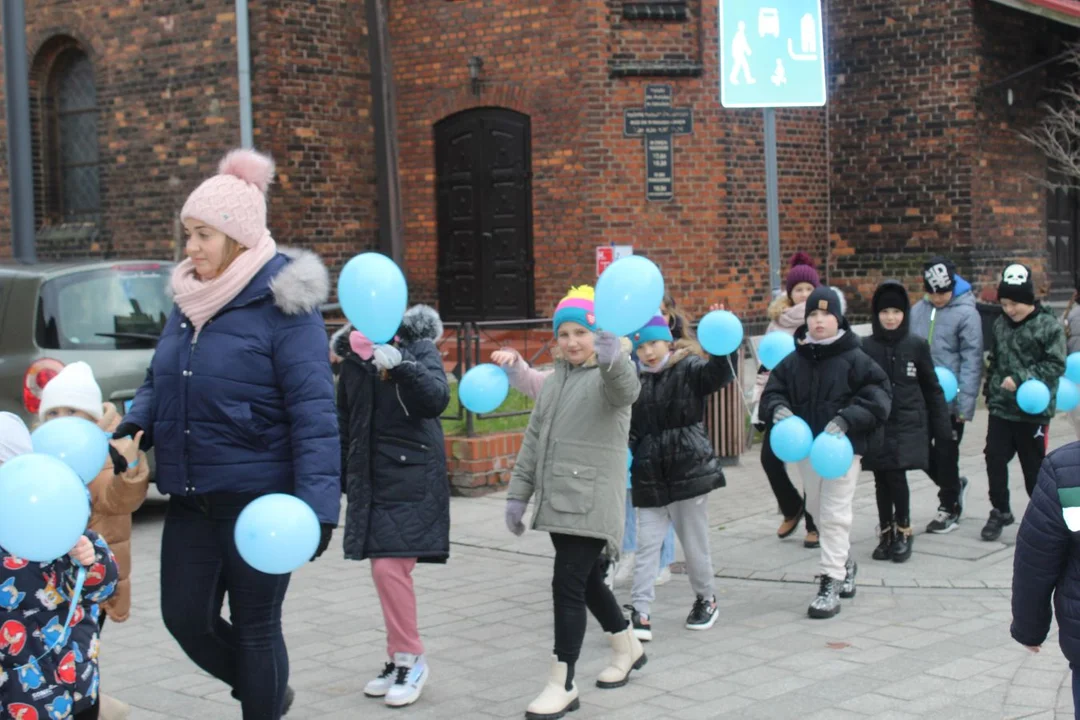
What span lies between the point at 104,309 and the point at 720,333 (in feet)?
16.7

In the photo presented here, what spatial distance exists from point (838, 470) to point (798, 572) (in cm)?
124

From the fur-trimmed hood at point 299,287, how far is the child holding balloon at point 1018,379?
5171 millimetres

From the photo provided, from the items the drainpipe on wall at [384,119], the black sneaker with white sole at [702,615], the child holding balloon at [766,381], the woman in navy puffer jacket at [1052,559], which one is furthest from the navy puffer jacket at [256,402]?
the drainpipe on wall at [384,119]

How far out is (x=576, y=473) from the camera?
17.7 feet

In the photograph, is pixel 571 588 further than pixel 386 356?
Yes

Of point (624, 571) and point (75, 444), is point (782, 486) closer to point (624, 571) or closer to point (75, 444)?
point (624, 571)

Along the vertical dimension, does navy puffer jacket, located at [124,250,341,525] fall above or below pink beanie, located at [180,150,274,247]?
below

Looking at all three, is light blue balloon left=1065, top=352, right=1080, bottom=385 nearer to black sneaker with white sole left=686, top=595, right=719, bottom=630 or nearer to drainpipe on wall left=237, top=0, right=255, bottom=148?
black sneaker with white sole left=686, top=595, right=719, bottom=630

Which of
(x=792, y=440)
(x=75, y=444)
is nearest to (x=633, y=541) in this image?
(x=792, y=440)

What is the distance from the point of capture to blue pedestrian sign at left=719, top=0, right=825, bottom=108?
8938 millimetres

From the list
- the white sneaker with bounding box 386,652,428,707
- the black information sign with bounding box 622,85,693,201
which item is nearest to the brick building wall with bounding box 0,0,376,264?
the black information sign with bounding box 622,85,693,201

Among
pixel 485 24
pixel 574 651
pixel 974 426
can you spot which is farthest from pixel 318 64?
pixel 574 651

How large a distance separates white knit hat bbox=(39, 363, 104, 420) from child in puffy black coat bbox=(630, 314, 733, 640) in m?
2.58

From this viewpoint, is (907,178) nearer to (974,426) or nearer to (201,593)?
(974,426)
